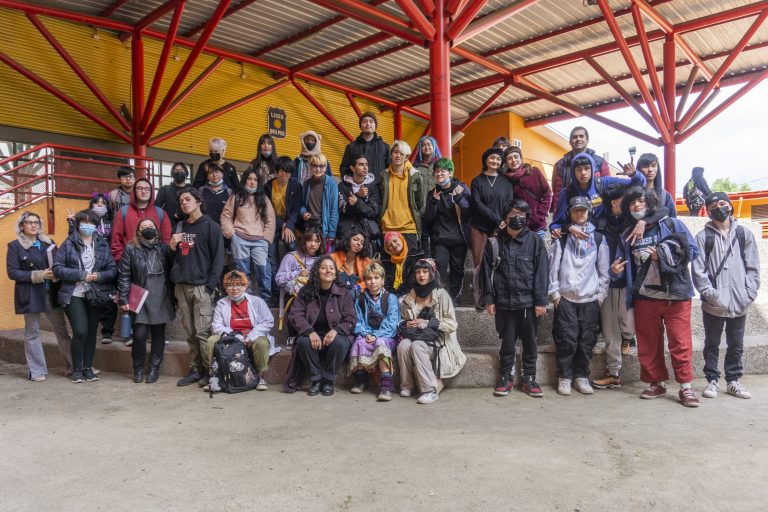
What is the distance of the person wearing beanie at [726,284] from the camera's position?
13.8 ft

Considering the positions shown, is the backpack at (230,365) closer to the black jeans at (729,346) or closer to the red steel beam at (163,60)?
the black jeans at (729,346)

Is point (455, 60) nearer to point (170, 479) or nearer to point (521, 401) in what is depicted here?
point (521, 401)

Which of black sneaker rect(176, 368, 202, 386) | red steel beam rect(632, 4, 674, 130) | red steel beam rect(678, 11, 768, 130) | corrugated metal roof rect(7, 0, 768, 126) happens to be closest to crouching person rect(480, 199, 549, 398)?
black sneaker rect(176, 368, 202, 386)

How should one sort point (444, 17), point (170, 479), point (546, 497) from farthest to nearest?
point (444, 17) → point (170, 479) → point (546, 497)

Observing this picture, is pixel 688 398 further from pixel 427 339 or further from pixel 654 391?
pixel 427 339

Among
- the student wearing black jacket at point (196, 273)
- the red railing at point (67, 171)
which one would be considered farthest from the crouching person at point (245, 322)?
the red railing at point (67, 171)

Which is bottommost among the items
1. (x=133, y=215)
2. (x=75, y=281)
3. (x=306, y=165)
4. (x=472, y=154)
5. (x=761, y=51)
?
(x=75, y=281)

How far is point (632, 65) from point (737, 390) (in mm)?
8288

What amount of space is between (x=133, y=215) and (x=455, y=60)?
32.6ft

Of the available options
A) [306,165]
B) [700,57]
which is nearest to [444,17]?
[306,165]

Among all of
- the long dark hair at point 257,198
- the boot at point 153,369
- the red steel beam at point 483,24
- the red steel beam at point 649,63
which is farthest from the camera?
the red steel beam at point 649,63

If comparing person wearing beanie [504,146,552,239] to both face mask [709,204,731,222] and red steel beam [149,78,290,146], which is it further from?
red steel beam [149,78,290,146]

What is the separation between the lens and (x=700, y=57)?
1266 centimetres

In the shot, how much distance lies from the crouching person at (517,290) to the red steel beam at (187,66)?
23.2 feet
